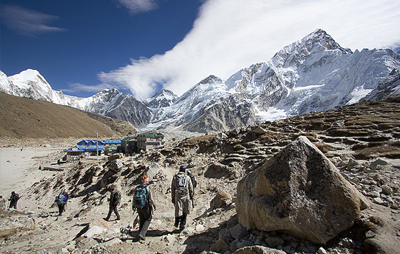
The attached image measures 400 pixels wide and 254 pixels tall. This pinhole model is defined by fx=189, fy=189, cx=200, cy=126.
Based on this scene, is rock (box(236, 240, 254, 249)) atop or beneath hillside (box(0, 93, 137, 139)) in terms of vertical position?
beneath

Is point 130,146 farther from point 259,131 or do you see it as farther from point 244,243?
point 244,243

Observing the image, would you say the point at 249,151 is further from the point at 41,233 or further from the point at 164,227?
the point at 41,233

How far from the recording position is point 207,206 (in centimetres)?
880

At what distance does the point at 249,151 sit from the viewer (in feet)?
45.8

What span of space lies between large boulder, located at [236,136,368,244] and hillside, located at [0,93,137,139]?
305 ft

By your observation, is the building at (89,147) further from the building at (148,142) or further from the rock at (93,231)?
the rock at (93,231)

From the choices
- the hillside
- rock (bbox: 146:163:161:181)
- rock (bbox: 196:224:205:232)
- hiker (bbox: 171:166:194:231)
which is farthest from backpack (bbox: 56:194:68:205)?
the hillside

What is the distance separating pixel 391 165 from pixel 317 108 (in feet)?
694

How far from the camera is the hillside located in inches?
2923

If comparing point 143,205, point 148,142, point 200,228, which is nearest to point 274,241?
point 200,228

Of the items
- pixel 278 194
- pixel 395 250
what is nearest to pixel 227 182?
pixel 278 194

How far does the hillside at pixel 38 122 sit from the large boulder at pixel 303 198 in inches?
3657

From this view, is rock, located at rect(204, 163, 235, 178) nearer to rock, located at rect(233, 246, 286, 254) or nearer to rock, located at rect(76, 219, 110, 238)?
rock, located at rect(76, 219, 110, 238)

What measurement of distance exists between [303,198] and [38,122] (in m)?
110
